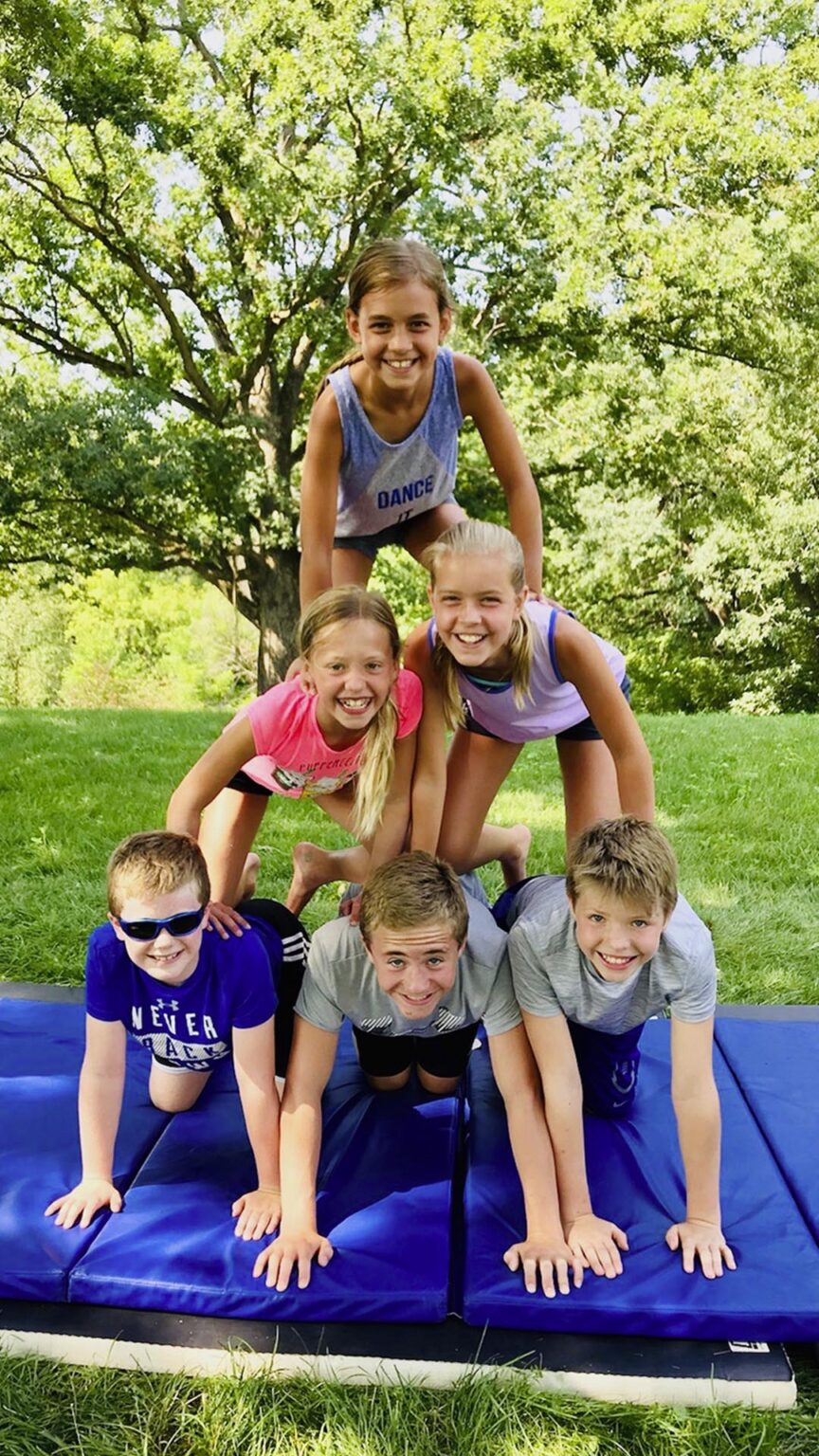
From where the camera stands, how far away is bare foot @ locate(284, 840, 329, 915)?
13.3ft

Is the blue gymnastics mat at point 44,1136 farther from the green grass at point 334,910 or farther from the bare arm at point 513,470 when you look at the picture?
the bare arm at point 513,470

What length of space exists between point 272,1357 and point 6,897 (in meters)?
3.57

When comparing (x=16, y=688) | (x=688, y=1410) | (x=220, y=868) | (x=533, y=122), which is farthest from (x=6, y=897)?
(x=16, y=688)

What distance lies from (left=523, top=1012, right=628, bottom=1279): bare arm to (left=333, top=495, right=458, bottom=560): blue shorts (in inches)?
72.9

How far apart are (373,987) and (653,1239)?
954 millimetres

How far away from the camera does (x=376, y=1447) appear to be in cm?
224

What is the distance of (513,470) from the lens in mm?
3730

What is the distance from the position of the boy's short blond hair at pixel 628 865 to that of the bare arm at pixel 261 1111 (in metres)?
0.93

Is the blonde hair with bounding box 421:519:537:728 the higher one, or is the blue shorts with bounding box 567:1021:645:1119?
the blonde hair with bounding box 421:519:537:728

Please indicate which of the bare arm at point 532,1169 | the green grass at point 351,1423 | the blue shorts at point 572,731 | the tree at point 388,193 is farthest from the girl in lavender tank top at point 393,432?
the tree at point 388,193

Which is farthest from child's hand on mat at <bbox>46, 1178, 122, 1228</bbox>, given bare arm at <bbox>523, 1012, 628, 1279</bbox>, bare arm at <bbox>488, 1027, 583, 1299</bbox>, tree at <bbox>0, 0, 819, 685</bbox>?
tree at <bbox>0, 0, 819, 685</bbox>

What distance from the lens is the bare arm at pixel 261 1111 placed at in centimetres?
275

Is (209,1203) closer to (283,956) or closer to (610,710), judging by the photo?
(283,956)

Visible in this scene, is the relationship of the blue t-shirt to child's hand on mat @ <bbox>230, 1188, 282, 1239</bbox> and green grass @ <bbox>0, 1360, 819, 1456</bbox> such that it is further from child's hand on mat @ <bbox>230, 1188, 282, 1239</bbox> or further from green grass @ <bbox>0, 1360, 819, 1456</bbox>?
green grass @ <bbox>0, 1360, 819, 1456</bbox>
